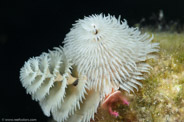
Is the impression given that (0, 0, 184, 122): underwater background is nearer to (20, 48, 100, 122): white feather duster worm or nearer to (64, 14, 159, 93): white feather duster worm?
(20, 48, 100, 122): white feather duster worm

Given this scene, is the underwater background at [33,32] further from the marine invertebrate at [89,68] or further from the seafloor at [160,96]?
the marine invertebrate at [89,68]

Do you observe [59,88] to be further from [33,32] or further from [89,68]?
[33,32]

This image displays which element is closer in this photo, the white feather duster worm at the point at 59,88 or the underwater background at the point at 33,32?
the white feather duster worm at the point at 59,88

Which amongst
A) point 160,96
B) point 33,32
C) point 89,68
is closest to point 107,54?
point 89,68

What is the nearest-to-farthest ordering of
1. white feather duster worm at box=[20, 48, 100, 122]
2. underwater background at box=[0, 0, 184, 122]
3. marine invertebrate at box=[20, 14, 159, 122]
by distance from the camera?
marine invertebrate at box=[20, 14, 159, 122]
white feather duster worm at box=[20, 48, 100, 122]
underwater background at box=[0, 0, 184, 122]

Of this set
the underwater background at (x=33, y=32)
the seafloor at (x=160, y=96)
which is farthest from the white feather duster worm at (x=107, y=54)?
the underwater background at (x=33, y=32)

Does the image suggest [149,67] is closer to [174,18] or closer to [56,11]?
[56,11]

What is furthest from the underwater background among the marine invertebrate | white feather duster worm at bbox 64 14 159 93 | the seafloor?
white feather duster worm at bbox 64 14 159 93
